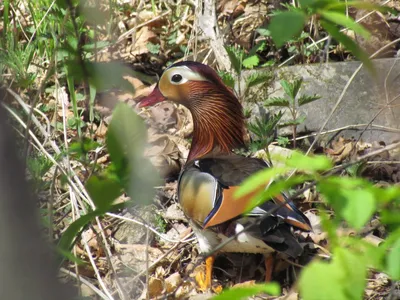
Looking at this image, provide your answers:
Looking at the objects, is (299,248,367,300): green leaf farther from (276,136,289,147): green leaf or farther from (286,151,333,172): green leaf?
(276,136,289,147): green leaf

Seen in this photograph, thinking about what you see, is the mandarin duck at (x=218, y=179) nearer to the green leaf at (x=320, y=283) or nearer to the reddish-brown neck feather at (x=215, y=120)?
the reddish-brown neck feather at (x=215, y=120)

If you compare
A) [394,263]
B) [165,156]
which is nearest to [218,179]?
[165,156]

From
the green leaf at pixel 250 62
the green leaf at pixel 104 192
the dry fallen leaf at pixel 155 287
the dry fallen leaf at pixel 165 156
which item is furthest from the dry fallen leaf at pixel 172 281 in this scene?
the green leaf at pixel 104 192

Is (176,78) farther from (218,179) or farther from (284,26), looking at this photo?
(284,26)

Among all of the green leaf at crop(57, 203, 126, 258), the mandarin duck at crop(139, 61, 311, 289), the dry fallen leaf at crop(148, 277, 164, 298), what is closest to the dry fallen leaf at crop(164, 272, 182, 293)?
the dry fallen leaf at crop(148, 277, 164, 298)

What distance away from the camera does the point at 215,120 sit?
4293 mm

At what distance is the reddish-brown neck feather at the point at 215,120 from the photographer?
4.23 meters

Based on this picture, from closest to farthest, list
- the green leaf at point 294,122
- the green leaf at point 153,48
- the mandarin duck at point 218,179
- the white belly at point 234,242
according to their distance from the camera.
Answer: the mandarin duck at point 218,179, the white belly at point 234,242, the green leaf at point 294,122, the green leaf at point 153,48

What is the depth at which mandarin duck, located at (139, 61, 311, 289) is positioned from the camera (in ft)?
11.2

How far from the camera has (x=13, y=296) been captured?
103cm

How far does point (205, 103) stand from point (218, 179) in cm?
78

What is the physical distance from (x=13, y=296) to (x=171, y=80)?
126 inches

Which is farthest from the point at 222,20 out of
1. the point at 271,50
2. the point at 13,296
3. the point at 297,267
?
the point at 13,296

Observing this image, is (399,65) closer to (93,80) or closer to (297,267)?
(297,267)
